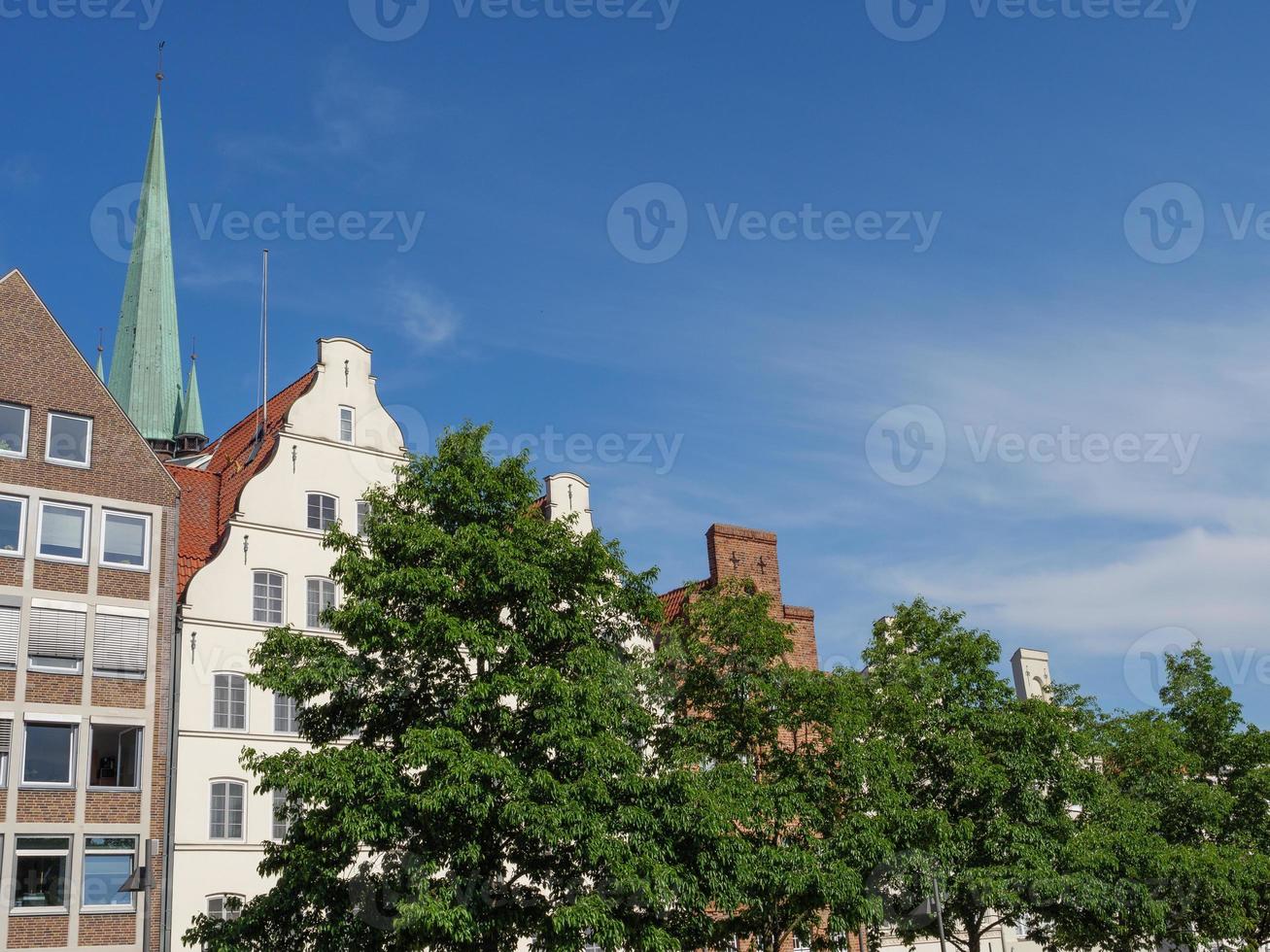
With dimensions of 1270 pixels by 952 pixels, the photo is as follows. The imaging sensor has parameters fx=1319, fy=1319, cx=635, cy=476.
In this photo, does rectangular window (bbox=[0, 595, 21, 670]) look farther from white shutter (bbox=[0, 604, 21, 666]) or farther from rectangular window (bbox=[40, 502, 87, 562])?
rectangular window (bbox=[40, 502, 87, 562])

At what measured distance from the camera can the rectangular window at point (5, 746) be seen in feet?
104

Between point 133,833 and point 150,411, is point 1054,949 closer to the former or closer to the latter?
point 133,833

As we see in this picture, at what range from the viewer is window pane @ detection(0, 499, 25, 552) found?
33469 millimetres

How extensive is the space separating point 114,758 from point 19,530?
20.7 feet

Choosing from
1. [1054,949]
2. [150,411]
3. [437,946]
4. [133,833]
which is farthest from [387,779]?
[150,411]

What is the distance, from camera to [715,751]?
1226 inches

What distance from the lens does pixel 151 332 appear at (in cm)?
6562

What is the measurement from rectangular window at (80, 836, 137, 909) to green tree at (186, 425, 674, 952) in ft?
23.0

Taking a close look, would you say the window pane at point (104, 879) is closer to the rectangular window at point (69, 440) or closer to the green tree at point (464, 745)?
the green tree at point (464, 745)

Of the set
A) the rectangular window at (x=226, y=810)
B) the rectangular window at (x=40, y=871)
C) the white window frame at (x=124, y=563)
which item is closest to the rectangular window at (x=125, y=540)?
the white window frame at (x=124, y=563)

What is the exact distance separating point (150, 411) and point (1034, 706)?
45.6 metres

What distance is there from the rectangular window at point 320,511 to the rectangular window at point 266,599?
7.01 feet

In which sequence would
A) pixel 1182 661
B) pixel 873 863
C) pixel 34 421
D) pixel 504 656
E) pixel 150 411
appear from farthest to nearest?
pixel 150 411
pixel 1182 661
pixel 34 421
pixel 873 863
pixel 504 656

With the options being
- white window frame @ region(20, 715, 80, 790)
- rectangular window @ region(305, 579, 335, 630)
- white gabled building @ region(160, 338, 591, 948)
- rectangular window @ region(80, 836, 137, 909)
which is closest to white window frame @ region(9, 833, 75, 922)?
rectangular window @ region(80, 836, 137, 909)
